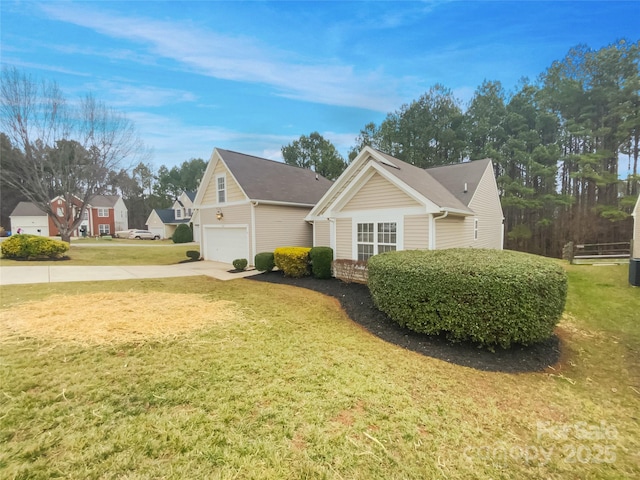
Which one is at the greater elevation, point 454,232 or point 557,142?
point 557,142

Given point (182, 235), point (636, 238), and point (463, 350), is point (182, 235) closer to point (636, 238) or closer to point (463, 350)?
point (463, 350)

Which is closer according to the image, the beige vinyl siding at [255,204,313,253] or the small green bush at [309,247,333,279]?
the small green bush at [309,247,333,279]

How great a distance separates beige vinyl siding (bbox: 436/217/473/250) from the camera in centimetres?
940

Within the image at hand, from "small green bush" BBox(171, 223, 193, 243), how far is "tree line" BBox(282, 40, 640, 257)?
26.6m

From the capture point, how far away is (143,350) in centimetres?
438

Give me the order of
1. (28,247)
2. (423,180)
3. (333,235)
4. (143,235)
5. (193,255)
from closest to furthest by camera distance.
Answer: (333,235)
(423,180)
(28,247)
(193,255)
(143,235)

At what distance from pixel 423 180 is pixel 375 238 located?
151 inches

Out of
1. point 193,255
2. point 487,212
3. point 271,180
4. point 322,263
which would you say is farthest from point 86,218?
point 487,212

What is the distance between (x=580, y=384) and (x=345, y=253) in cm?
756

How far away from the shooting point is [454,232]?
10.7m

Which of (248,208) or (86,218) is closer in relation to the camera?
(248,208)

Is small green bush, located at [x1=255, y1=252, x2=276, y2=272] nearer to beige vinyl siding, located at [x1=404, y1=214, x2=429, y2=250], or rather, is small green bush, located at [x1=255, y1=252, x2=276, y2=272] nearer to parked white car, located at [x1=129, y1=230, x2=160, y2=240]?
beige vinyl siding, located at [x1=404, y1=214, x2=429, y2=250]

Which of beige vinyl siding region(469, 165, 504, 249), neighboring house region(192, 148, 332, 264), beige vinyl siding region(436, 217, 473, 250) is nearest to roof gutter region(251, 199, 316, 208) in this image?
neighboring house region(192, 148, 332, 264)

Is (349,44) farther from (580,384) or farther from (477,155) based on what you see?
(477,155)
